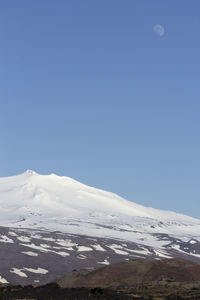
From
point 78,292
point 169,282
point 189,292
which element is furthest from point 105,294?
point 169,282

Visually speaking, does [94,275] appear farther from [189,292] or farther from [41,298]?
[41,298]

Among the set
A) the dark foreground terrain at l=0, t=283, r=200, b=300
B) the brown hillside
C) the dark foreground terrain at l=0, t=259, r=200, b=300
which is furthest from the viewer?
the brown hillside

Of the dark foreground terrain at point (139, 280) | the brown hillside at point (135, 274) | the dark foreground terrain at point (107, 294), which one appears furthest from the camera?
the brown hillside at point (135, 274)

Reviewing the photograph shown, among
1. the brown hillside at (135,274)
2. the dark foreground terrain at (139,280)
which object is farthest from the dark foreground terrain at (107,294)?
the brown hillside at (135,274)

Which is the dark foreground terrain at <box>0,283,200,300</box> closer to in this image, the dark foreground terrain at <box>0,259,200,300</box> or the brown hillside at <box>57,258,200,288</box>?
the dark foreground terrain at <box>0,259,200,300</box>

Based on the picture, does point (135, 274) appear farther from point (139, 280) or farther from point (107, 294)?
point (107, 294)

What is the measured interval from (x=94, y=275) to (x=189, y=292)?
31.8 meters

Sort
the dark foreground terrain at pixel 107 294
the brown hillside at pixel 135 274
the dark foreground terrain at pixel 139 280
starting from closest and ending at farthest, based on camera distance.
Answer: the dark foreground terrain at pixel 107 294 < the dark foreground terrain at pixel 139 280 < the brown hillside at pixel 135 274

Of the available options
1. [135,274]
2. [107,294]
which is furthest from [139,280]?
[107,294]

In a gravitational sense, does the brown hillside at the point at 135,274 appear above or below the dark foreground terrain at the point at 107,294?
above

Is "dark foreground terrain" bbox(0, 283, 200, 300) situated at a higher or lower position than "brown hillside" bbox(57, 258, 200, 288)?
lower

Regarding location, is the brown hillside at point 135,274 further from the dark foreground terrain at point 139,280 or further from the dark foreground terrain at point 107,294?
the dark foreground terrain at point 107,294

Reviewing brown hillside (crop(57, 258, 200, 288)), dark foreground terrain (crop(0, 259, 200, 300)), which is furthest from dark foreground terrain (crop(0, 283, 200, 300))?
brown hillside (crop(57, 258, 200, 288))

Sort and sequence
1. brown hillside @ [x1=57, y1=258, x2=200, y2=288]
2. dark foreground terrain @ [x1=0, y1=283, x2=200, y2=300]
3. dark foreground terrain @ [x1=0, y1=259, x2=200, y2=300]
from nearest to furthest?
1. dark foreground terrain @ [x1=0, y1=283, x2=200, y2=300]
2. dark foreground terrain @ [x1=0, y1=259, x2=200, y2=300]
3. brown hillside @ [x1=57, y1=258, x2=200, y2=288]
